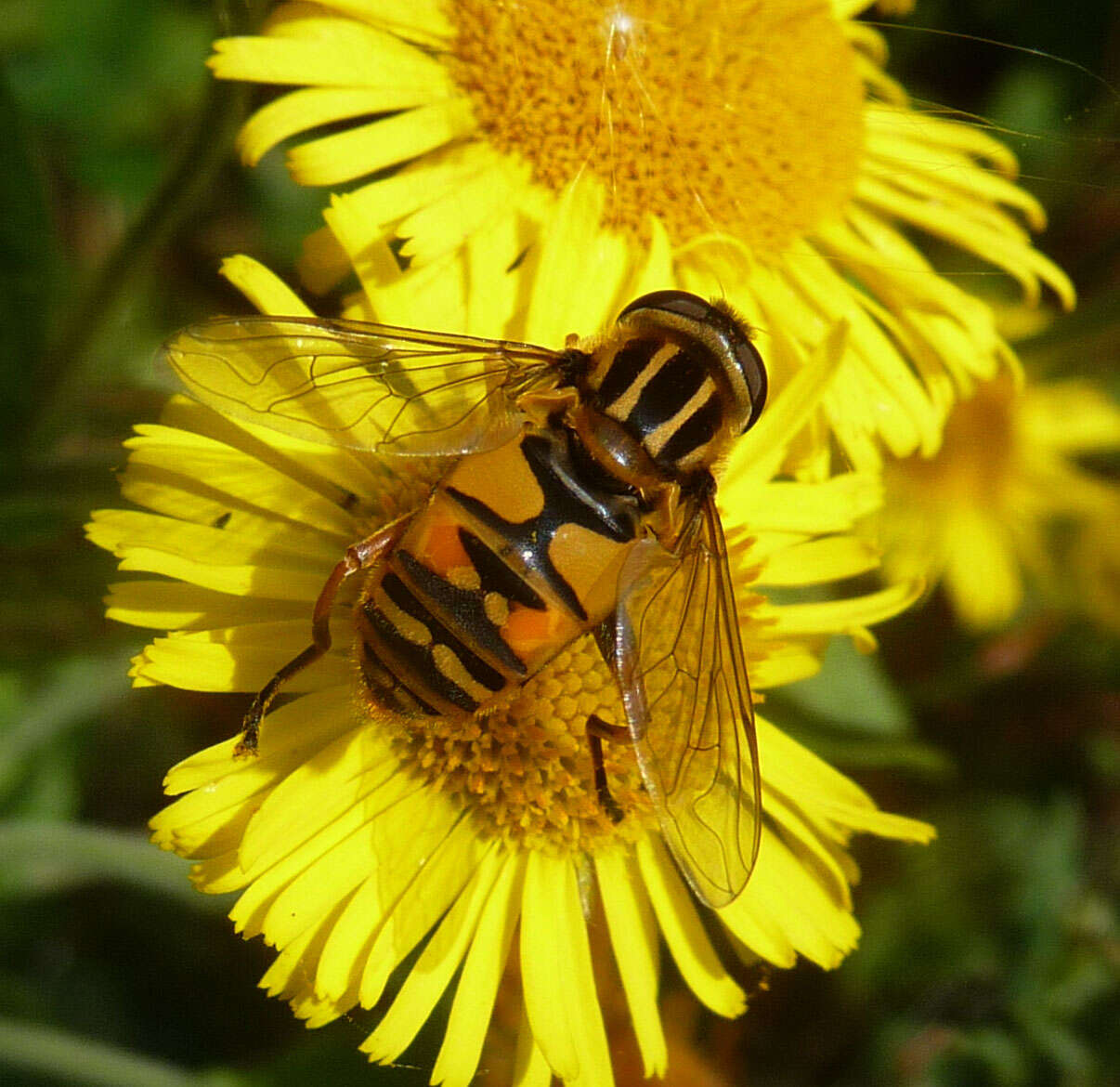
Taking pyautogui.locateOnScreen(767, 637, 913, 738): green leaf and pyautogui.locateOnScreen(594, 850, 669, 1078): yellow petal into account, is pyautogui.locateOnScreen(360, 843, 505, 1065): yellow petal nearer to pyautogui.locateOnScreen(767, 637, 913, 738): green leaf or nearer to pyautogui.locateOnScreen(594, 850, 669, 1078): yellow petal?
pyautogui.locateOnScreen(594, 850, 669, 1078): yellow petal

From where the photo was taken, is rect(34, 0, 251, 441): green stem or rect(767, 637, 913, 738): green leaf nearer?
rect(34, 0, 251, 441): green stem

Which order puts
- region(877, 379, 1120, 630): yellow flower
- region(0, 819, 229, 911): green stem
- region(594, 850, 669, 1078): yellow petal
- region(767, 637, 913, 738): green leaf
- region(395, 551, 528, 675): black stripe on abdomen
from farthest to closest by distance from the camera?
region(877, 379, 1120, 630): yellow flower < region(767, 637, 913, 738): green leaf < region(0, 819, 229, 911): green stem < region(594, 850, 669, 1078): yellow petal < region(395, 551, 528, 675): black stripe on abdomen

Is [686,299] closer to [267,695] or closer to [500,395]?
[500,395]

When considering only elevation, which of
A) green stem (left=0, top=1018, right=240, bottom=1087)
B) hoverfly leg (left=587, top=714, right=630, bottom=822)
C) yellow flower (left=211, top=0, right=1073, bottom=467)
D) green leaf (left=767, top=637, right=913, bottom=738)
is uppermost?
yellow flower (left=211, top=0, right=1073, bottom=467)

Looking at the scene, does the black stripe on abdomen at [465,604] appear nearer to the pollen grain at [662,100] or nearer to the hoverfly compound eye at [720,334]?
the hoverfly compound eye at [720,334]

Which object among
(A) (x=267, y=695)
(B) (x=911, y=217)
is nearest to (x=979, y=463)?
(B) (x=911, y=217)

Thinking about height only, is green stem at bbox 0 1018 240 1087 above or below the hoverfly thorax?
below

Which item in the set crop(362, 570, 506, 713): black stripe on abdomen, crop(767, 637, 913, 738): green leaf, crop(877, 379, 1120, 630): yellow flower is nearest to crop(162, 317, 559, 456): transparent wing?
crop(362, 570, 506, 713): black stripe on abdomen
